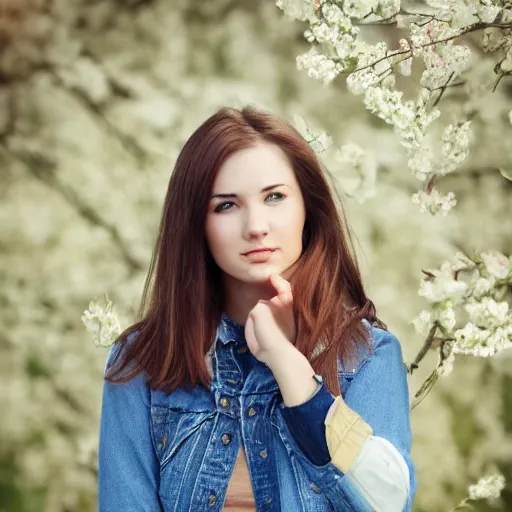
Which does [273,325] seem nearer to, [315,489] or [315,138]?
[315,489]

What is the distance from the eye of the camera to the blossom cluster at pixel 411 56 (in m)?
1.77

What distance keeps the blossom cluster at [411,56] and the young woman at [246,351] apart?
27 cm

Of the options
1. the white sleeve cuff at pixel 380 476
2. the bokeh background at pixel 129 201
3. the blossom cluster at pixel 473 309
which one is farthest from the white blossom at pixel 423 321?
the bokeh background at pixel 129 201

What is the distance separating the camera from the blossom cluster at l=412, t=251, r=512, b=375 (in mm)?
1721

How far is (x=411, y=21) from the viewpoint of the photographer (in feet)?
6.46

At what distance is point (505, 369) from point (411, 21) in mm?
929

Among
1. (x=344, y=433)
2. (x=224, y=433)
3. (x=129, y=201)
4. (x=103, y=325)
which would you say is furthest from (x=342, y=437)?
(x=129, y=201)

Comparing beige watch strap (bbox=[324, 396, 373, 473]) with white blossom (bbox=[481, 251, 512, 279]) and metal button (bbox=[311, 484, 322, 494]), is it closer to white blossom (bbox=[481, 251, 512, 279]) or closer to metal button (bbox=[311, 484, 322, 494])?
metal button (bbox=[311, 484, 322, 494])

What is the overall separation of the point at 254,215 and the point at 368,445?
1.16 feet

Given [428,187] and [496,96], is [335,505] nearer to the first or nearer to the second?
[428,187]

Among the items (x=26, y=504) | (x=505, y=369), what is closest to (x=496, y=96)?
(x=505, y=369)

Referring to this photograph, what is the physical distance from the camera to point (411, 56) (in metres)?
1.83

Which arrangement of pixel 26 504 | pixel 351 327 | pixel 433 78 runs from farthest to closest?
1. pixel 26 504
2. pixel 433 78
3. pixel 351 327

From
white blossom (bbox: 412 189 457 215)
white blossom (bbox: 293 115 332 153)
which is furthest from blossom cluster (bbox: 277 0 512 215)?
white blossom (bbox: 293 115 332 153)
